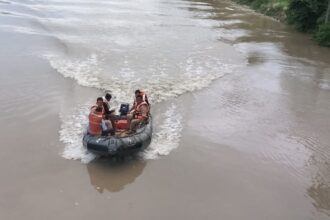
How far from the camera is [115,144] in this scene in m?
10.6

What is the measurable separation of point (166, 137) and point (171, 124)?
93 cm

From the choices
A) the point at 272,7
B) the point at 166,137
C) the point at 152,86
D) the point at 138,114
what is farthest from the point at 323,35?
the point at 138,114

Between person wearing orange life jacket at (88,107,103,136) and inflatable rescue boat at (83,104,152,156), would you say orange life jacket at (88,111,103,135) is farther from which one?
inflatable rescue boat at (83,104,152,156)

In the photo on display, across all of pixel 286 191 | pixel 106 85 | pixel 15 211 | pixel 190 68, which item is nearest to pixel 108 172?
pixel 15 211

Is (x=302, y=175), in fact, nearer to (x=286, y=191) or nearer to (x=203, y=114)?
(x=286, y=191)

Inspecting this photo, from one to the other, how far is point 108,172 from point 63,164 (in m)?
1.07

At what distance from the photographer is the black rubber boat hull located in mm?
10555

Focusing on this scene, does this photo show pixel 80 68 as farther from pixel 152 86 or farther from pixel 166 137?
pixel 166 137

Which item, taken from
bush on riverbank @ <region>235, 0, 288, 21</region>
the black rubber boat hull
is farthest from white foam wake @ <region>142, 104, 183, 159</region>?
bush on riverbank @ <region>235, 0, 288, 21</region>

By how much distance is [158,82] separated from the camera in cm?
1739

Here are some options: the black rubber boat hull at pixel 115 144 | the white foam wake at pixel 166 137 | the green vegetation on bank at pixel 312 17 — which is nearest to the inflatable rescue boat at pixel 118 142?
the black rubber boat hull at pixel 115 144

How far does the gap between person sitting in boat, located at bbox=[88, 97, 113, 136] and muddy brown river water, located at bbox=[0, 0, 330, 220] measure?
2.07 feet

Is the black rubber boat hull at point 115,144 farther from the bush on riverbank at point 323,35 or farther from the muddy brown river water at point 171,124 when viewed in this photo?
the bush on riverbank at point 323,35

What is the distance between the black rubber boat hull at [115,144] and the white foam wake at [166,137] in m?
0.56
